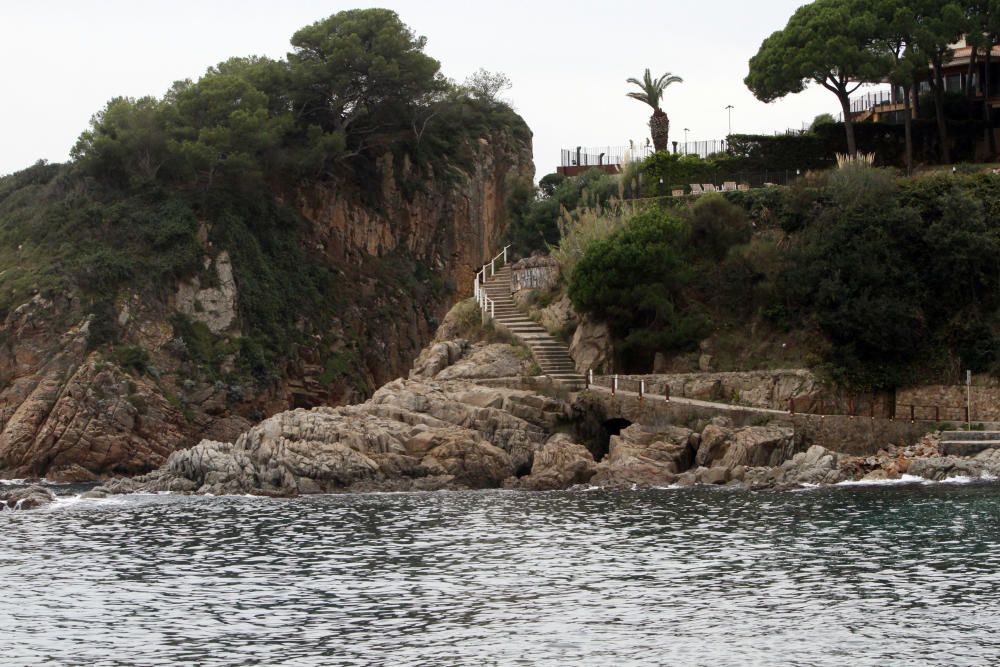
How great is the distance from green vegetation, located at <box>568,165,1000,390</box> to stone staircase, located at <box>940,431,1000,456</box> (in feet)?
15.4

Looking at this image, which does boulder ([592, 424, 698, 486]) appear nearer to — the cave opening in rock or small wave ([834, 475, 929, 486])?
the cave opening in rock

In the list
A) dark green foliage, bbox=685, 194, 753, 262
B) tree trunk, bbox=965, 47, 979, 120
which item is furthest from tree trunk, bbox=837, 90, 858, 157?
dark green foliage, bbox=685, 194, 753, 262

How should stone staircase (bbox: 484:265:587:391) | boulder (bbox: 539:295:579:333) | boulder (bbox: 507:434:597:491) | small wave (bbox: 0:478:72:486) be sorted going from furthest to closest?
boulder (bbox: 539:295:579:333) < small wave (bbox: 0:478:72:486) < stone staircase (bbox: 484:265:587:391) < boulder (bbox: 507:434:597:491)

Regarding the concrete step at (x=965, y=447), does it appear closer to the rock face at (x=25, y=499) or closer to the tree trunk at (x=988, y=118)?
the tree trunk at (x=988, y=118)

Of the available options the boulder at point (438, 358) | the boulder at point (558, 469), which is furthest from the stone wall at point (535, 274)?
the boulder at point (558, 469)

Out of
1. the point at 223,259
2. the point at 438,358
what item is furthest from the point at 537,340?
the point at 223,259

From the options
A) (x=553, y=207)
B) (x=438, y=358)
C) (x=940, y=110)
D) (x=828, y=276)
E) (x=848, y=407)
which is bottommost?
(x=848, y=407)

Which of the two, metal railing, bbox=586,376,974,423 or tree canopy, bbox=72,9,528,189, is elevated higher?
tree canopy, bbox=72,9,528,189

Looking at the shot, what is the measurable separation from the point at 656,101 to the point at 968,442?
88.9 feet

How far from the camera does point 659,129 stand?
61469 mm

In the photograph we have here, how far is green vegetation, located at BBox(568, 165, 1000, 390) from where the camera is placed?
1743 inches

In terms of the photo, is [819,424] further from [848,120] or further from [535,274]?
[848,120]

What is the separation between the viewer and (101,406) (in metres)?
51.9

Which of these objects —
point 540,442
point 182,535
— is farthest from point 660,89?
point 182,535
